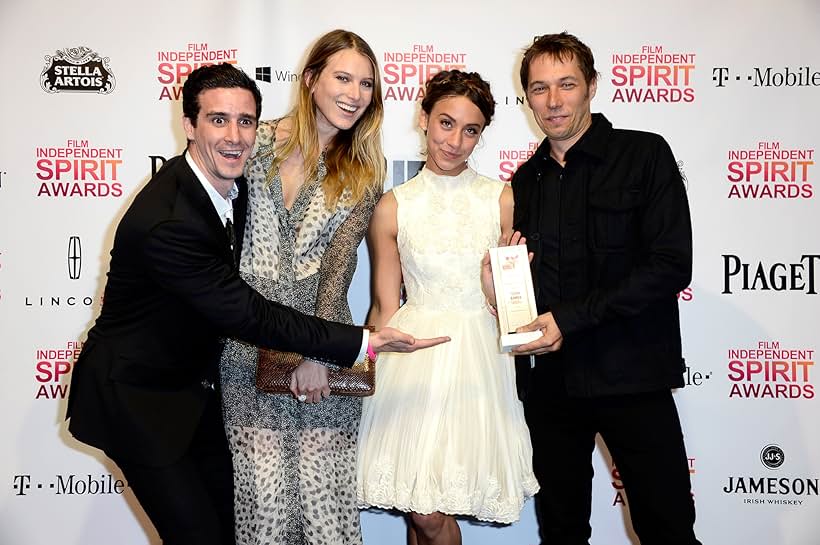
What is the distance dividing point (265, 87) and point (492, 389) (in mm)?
1773

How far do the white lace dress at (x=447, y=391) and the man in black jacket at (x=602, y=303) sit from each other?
0.15 meters

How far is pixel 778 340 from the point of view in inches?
142

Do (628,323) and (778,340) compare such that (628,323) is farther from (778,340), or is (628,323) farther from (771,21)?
(771,21)

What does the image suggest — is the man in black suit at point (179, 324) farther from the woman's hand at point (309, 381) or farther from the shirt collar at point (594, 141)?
the shirt collar at point (594, 141)

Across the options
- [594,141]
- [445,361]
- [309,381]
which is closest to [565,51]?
[594,141]

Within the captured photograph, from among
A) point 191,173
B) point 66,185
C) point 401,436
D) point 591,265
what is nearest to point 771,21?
point 591,265

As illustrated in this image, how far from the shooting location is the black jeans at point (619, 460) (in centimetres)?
252

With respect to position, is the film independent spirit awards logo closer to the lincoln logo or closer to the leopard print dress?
the lincoln logo

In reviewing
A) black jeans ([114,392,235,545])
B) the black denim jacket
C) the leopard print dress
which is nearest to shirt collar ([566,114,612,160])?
the black denim jacket

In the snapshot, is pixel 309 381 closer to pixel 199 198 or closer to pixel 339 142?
pixel 199 198

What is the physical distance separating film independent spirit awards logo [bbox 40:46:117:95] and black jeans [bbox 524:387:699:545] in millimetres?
2412

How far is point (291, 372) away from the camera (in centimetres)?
249

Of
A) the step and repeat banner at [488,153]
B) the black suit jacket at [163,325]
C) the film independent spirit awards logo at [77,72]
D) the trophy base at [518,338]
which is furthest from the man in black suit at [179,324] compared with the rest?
the film independent spirit awards logo at [77,72]

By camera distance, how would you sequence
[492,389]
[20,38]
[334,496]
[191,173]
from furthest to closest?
[20,38], [492,389], [334,496], [191,173]
